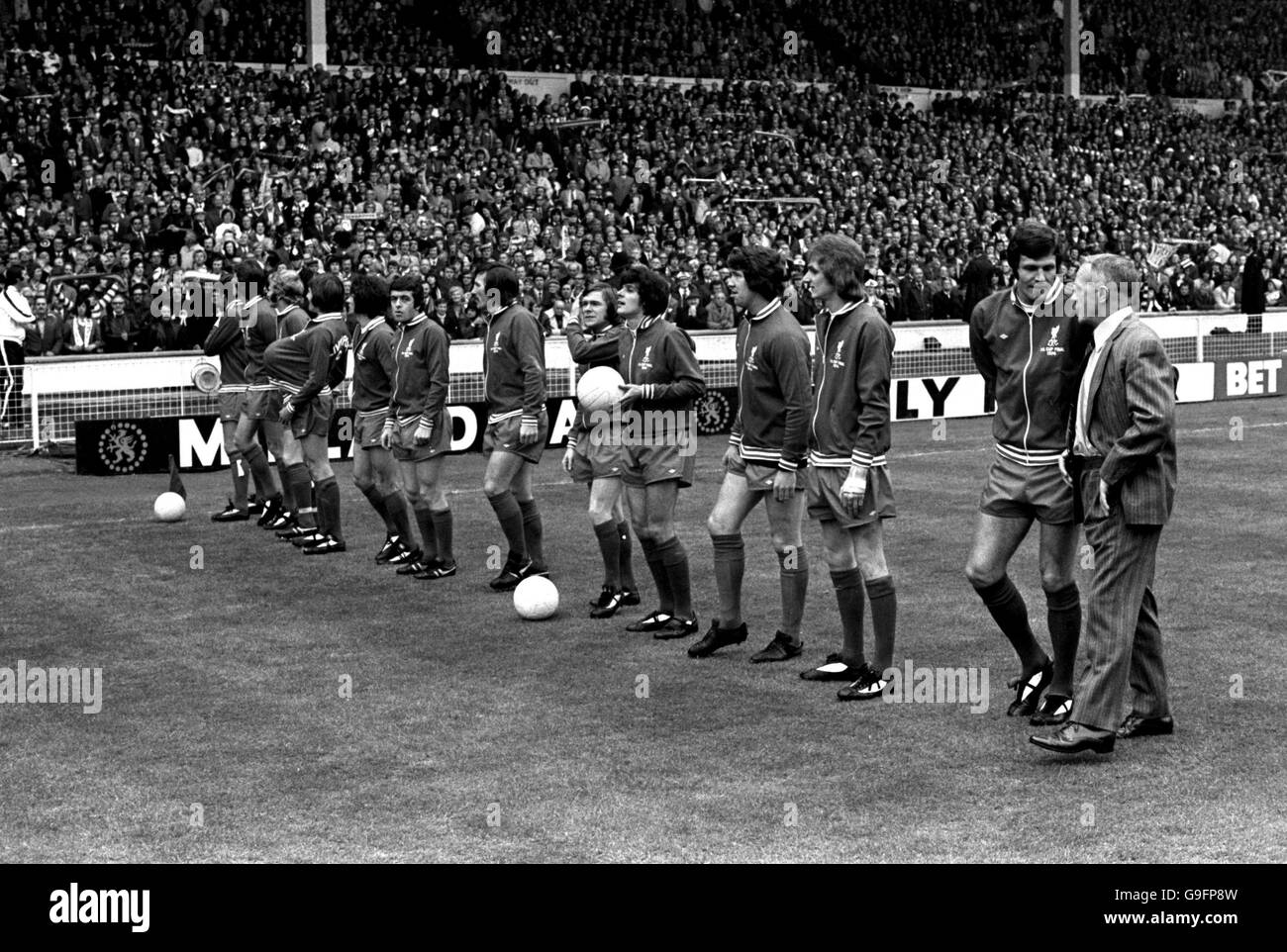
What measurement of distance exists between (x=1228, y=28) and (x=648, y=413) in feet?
153

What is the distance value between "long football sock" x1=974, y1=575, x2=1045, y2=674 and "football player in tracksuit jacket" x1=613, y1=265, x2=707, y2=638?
2.51 metres

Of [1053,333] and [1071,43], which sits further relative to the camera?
[1071,43]

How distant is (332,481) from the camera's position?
13.7 metres

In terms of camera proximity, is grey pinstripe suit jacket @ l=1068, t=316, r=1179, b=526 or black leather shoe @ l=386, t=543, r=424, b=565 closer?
grey pinstripe suit jacket @ l=1068, t=316, r=1179, b=526

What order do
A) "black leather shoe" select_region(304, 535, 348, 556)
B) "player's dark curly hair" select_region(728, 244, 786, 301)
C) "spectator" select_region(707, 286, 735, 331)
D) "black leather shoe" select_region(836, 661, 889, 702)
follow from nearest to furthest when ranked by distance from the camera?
"black leather shoe" select_region(836, 661, 889, 702), "player's dark curly hair" select_region(728, 244, 786, 301), "black leather shoe" select_region(304, 535, 348, 556), "spectator" select_region(707, 286, 735, 331)

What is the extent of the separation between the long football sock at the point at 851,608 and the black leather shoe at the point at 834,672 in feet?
0.21

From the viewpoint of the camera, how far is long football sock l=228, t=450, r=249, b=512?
15125 millimetres

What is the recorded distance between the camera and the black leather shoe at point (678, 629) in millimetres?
10242

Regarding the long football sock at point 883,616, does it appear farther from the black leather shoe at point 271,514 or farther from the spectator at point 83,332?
the spectator at point 83,332

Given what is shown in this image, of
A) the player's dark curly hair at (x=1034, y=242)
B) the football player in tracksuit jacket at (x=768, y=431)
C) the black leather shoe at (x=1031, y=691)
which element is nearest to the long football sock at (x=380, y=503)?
the football player in tracksuit jacket at (x=768, y=431)

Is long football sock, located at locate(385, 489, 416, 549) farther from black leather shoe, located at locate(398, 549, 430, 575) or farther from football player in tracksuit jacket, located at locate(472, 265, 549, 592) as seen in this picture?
football player in tracksuit jacket, located at locate(472, 265, 549, 592)

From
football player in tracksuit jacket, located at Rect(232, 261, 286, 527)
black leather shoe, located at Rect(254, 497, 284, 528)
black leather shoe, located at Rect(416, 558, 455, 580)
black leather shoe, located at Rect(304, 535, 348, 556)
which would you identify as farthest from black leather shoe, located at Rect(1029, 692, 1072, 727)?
black leather shoe, located at Rect(254, 497, 284, 528)

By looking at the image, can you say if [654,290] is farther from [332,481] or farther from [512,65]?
[512,65]

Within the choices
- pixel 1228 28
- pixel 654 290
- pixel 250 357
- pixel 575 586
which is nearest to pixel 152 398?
pixel 250 357
